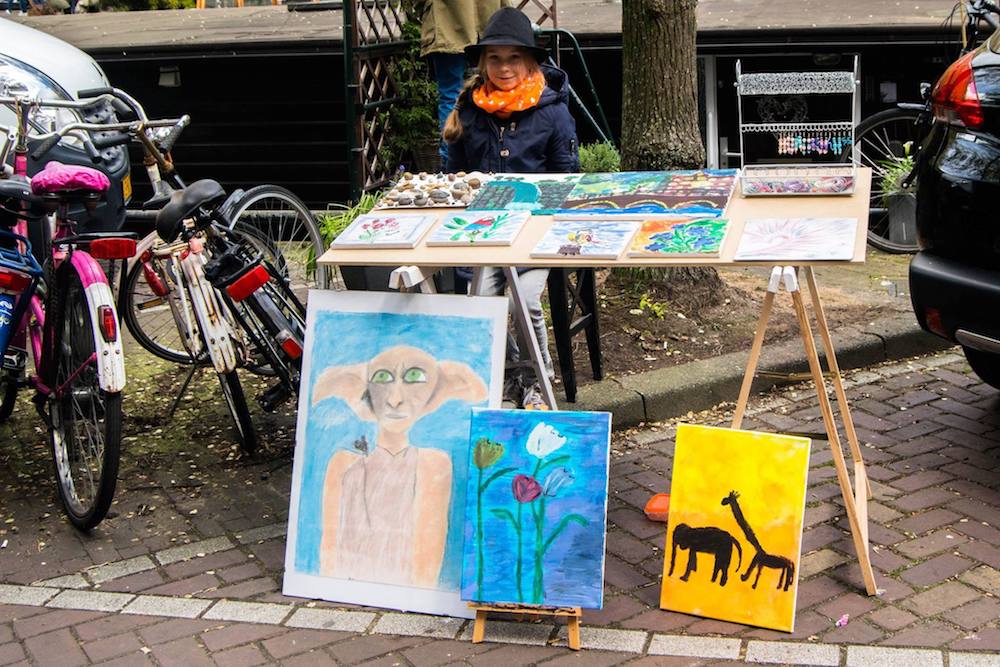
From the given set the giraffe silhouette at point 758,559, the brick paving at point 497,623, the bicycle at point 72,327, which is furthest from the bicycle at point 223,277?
the giraffe silhouette at point 758,559

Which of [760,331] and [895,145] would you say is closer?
[760,331]

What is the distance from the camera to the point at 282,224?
6137 millimetres

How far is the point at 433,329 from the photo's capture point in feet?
12.5

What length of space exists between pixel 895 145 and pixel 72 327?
595 centimetres

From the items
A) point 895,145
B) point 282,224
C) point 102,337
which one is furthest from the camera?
point 895,145

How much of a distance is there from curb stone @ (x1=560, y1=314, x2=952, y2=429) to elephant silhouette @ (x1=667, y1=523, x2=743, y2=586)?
147cm

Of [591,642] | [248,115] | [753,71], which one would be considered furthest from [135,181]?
[591,642]

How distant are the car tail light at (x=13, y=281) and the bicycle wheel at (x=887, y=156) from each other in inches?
210

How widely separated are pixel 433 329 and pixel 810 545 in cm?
147

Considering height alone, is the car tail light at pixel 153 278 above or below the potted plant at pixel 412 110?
below

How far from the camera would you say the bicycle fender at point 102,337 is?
411 cm

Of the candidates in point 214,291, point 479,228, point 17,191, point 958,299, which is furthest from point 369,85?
point 958,299

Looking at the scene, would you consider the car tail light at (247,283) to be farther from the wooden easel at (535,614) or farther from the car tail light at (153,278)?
the wooden easel at (535,614)

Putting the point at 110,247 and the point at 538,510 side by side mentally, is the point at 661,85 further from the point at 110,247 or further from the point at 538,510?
the point at 538,510
